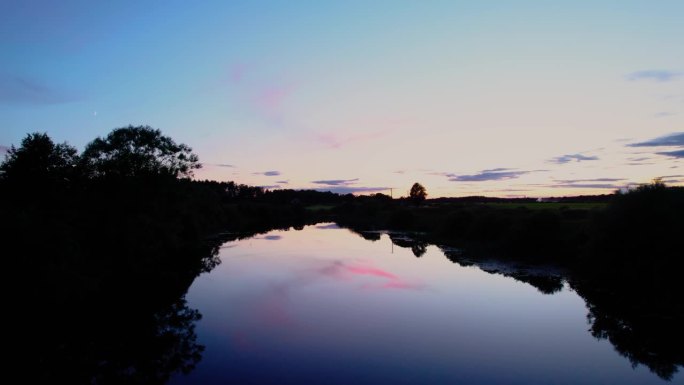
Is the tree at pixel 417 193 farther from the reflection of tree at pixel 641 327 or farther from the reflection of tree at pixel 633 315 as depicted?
the reflection of tree at pixel 641 327

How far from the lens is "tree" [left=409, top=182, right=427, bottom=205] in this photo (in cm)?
12050

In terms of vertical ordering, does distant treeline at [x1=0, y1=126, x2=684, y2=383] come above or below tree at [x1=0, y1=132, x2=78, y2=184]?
below

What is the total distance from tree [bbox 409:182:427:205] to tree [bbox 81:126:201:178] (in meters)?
83.0

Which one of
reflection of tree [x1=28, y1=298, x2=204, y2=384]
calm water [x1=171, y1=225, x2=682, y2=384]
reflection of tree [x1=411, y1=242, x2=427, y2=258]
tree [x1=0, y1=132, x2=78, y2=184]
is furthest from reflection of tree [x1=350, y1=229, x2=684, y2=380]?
tree [x1=0, y1=132, x2=78, y2=184]

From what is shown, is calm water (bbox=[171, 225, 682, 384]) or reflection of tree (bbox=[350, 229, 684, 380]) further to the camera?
reflection of tree (bbox=[350, 229, 684, 380])

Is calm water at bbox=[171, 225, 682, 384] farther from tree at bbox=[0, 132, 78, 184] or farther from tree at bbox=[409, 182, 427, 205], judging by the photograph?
→ tree at bbox=[409, 182, 427, 205]

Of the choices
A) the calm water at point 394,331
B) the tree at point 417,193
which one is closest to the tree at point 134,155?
the calm water at point 394,331

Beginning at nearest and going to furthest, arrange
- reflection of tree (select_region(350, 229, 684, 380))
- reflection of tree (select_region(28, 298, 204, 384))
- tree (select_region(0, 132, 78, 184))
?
reflection of tree (select_region(28, 298, 204, 384)) < reflection of tree (select_region(350, 229, 684, 380)) < tree (select_region(0, 132, 78, 184))

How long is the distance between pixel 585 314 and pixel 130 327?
20730mm

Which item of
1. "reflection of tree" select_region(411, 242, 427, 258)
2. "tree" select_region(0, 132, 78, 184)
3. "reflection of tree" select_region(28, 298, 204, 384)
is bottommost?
"reflection of tree" select_region(28, 298, 204, 384)

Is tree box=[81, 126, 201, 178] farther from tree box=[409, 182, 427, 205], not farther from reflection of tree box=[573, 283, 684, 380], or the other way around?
tree box=[409, 182, 427, 205]

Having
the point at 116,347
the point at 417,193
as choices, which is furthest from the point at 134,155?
the point at 417,193

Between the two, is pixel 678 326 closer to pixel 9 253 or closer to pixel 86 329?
pixel 86 329

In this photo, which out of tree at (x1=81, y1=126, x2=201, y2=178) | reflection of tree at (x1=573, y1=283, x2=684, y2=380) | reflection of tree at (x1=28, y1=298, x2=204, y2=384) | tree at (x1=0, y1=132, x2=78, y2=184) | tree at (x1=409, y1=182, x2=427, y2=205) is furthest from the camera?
tree at (x1=409, y1=182, x2=427, y2=205)
